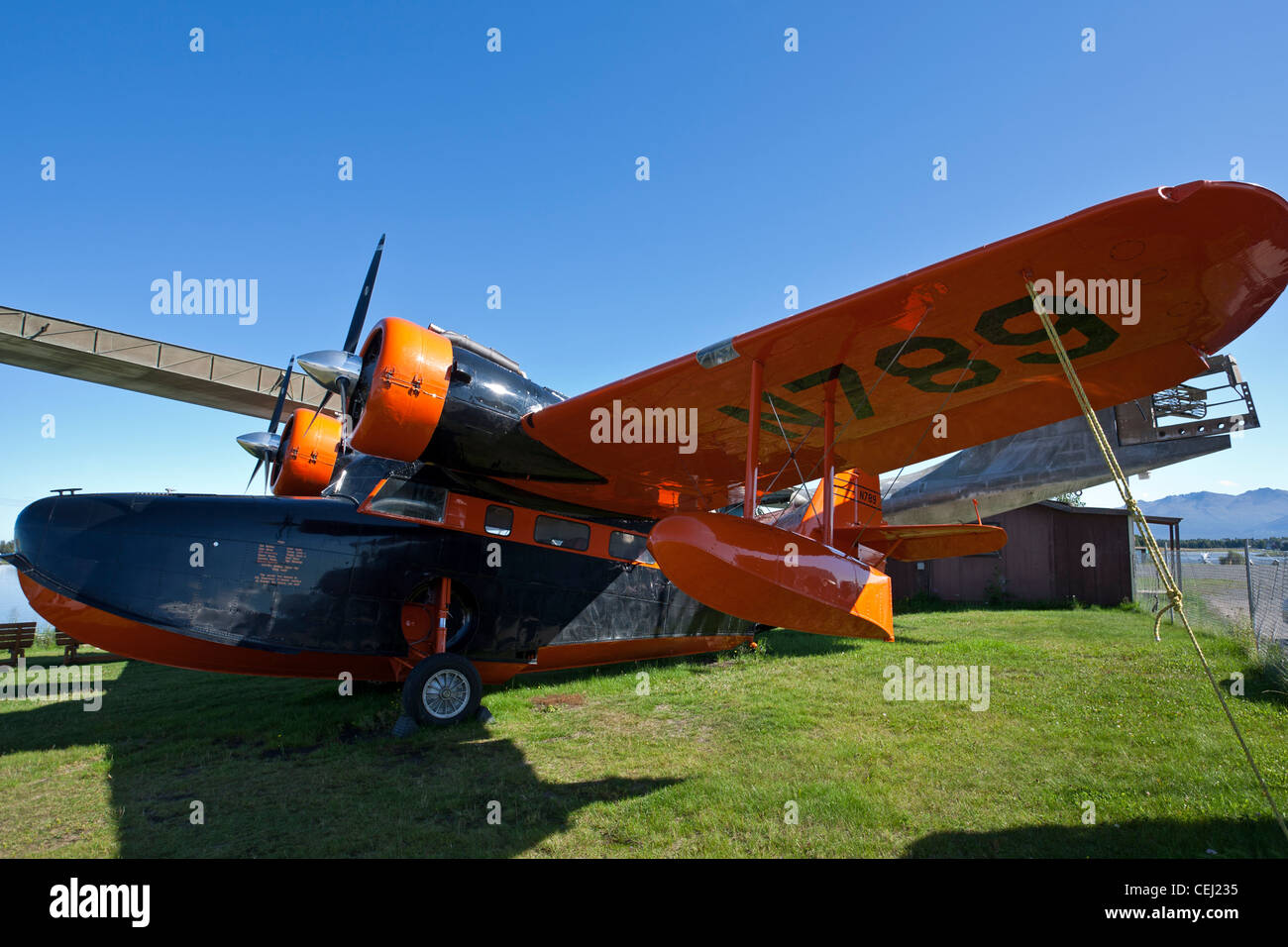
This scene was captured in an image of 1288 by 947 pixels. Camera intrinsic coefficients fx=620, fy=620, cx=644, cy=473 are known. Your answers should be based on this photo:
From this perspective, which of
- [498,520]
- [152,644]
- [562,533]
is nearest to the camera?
[152,644]

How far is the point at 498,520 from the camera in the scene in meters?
7.55

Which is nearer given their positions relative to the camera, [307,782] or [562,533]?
[307,782]

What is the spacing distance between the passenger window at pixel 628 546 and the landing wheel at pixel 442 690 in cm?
258

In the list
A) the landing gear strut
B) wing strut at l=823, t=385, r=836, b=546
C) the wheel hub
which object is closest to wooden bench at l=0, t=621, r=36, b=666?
the landing gear strut

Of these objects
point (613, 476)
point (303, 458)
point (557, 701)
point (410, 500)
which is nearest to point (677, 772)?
point (557, 701)

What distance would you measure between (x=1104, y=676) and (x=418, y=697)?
8.38 meters

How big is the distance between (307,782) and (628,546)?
4.71 metres

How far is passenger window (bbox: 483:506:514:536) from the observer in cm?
747

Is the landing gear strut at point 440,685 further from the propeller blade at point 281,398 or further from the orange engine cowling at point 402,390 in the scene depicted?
the propeller blade at point 281,398

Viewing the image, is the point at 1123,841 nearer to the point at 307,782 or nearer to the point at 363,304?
the point at 307,782

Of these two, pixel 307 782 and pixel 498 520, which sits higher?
pixel 498 520

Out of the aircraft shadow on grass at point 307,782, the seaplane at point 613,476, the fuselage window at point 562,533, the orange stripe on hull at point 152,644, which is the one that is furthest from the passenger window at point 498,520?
the aircraft shadow on grass at point 307,782

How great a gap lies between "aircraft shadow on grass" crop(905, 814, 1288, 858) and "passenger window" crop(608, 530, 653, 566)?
17.5 ft

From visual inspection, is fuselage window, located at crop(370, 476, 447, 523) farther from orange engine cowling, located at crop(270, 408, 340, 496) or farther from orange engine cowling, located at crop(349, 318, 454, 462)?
orange engine cowling, located at crop(270, 408, 340, 496)
